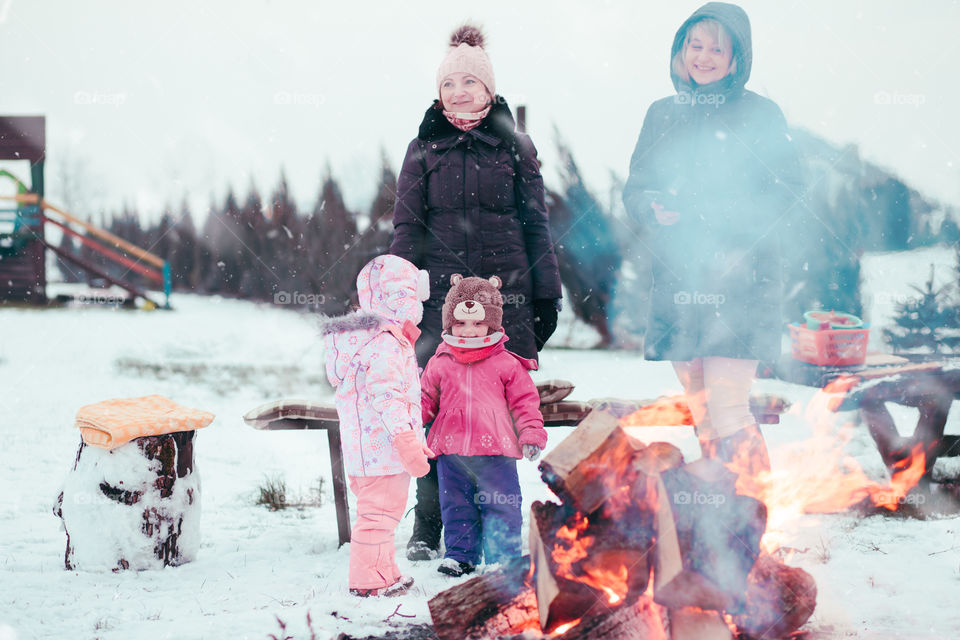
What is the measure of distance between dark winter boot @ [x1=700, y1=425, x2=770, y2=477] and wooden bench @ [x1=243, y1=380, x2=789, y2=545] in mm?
307

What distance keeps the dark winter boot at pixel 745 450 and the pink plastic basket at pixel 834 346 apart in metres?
1.77

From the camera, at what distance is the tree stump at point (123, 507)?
302 cm

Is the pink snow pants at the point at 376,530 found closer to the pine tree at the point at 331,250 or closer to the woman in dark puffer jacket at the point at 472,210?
the woman in dark puffer jacket at the point at 472,210

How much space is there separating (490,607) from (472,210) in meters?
1.76

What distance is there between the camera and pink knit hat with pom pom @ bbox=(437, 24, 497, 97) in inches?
127

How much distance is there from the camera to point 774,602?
2.18m

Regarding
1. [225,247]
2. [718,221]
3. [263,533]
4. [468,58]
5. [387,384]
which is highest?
[468,58]

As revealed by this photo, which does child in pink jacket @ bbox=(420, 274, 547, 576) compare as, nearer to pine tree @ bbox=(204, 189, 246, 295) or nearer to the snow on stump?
the snow on stump

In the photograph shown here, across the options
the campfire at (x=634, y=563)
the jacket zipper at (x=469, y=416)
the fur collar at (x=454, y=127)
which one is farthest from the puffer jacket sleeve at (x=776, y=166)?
the jacket zipper at (x=469, y=416)

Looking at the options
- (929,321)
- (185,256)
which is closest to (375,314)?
(929,321)

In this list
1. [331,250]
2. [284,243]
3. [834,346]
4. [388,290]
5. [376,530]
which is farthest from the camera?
[284,243]

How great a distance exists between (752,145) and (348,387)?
1988 mm

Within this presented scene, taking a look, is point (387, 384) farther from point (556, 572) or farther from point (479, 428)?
point (556, 572)

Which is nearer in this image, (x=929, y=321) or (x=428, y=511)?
(x=428, y=511)
